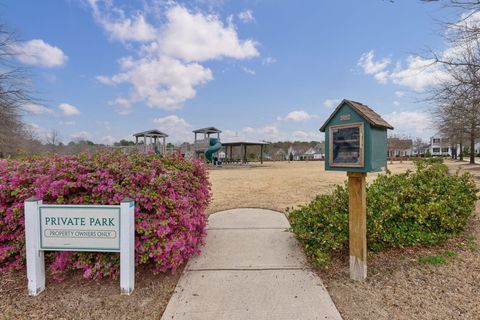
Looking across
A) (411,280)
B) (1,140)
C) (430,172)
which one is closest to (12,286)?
(411,280)

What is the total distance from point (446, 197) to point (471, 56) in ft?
18.8

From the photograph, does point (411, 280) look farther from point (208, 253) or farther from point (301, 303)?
point (208, 253)

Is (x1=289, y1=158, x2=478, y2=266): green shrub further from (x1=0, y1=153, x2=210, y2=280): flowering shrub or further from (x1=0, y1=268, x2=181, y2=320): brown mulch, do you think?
(x1=0, y1=268, x2=181, y2=320): brown mulch

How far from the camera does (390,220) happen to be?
10.2 ft

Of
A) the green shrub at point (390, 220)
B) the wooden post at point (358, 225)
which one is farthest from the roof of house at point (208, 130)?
the wooden post at point (358, 225)

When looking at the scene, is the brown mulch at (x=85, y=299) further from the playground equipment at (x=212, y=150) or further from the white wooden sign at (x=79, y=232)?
the playground equipment at (x=212, y=150)

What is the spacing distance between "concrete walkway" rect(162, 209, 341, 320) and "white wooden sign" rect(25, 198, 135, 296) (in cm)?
66

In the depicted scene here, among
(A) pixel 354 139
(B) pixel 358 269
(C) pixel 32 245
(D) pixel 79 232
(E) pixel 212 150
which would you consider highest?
(E) pixel 212 150

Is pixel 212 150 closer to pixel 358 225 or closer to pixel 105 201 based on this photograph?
pixel 105 201

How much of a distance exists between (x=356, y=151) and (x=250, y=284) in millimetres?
1699

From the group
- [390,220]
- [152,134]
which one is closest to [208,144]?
[152,134]

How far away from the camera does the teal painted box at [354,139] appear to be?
2.14 metres

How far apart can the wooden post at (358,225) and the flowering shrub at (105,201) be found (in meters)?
1.72

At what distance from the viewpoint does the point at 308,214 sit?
10.9ft
